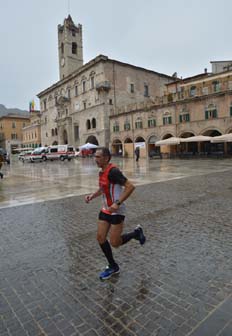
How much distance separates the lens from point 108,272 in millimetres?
3297

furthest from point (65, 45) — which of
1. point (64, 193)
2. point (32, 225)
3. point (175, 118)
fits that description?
point (32, 225)

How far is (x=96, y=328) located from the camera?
7.73 ft

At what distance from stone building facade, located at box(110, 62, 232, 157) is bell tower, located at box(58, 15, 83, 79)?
922 inches

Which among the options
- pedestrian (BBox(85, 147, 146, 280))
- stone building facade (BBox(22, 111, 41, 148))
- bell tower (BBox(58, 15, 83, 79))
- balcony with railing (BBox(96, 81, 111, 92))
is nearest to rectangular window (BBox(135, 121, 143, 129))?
balcony with railing (BBox(96, 81, 111, 92))

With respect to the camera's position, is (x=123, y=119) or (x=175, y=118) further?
(x=123, y=119)

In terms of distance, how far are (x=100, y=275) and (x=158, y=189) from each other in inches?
277

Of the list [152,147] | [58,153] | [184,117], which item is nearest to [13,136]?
[58,153]

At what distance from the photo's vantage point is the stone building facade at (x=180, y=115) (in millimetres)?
29766

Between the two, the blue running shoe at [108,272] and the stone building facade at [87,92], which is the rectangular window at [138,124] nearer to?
the stone building facade at [87,92]

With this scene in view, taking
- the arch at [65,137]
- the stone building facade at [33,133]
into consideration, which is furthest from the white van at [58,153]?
the stone building facade at [33,133]

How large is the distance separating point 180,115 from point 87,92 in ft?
74.4

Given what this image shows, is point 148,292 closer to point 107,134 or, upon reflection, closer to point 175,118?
point 175,118

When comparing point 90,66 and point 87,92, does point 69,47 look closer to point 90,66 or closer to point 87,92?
point 90,66

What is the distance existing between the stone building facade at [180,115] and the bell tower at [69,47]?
23414mm
